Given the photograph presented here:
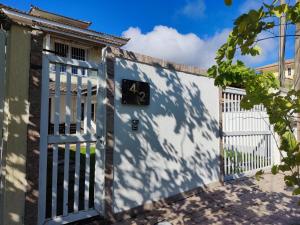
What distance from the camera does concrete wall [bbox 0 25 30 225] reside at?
3.38m

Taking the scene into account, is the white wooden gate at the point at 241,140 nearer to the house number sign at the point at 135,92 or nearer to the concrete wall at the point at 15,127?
the house number sign at the point at 135,92

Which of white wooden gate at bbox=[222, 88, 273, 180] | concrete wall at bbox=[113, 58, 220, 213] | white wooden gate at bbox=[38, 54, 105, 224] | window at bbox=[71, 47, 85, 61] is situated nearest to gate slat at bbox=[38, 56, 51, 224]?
white wooden gate at bbox=[38, 54, 105, 224]

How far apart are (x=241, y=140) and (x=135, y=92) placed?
14.6 feet

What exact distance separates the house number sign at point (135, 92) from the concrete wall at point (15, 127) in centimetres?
167

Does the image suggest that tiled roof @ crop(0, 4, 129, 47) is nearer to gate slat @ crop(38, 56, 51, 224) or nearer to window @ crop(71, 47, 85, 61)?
window @ crop(71, 47, 85, 61)

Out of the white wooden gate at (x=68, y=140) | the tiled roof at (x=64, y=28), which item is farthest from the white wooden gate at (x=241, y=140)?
the tiled roof at (x=64, y=28)

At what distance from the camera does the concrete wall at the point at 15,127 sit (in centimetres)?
338

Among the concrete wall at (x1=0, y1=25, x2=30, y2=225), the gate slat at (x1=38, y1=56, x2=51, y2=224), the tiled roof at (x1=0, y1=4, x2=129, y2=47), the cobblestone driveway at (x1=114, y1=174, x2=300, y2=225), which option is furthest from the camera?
the tiled roof at (x1=0, y1=4, x2=129, y2=47)

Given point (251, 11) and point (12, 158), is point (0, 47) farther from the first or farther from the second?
point (251, 11)

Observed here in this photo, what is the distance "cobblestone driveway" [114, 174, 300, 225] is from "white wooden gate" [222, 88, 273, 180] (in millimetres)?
960

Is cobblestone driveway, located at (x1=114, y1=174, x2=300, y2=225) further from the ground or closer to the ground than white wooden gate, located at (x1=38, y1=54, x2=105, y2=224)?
closer to the ground

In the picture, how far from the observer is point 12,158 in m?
3.40

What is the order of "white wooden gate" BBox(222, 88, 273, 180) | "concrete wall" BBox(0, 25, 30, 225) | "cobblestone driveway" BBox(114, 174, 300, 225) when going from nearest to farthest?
1. "concrete wall" BBox(0, 25, 30, 225)
2. "cobblestone driveway" BBox(114, 174, 300, 225)
3. "white wooden gate" BBox(222, 88, 273, 180)

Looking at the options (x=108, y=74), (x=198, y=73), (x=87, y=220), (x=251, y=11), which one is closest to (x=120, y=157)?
(x=87, y=220)
